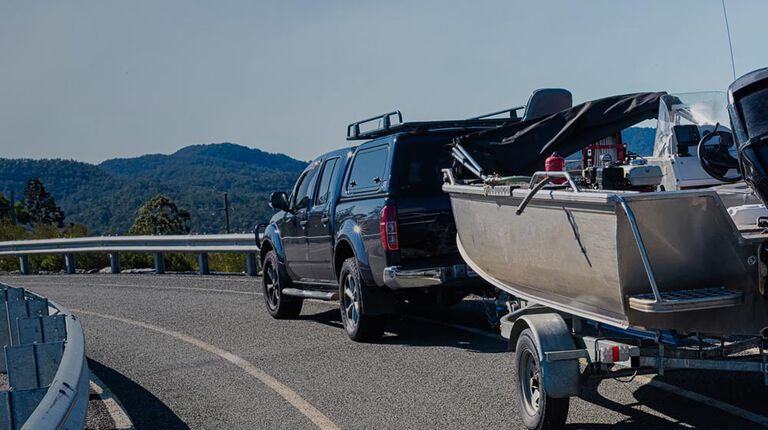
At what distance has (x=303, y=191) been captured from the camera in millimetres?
13055

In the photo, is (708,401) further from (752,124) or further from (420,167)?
(420,167)

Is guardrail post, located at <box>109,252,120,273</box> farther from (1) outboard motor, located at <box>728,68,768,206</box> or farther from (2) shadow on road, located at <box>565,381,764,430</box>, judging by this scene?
(1) outboard motor, located at <box>728,68,768,206</box>

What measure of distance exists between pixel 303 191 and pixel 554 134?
492 centimetres

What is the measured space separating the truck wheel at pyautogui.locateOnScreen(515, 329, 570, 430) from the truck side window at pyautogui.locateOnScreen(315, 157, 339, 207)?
5.52 meters

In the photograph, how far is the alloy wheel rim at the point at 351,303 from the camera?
10.9 meters

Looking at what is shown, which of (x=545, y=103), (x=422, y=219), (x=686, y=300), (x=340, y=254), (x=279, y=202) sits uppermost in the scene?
(x=545, y=103)

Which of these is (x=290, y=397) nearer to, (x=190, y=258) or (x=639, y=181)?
(x=639, y=181)

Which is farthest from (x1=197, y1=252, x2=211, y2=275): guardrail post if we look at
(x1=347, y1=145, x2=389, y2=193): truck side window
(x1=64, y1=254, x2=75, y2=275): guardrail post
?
(x1=347, y1=145, x2=389, y2=193): truck side window

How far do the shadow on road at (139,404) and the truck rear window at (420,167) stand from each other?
3337 millimetres

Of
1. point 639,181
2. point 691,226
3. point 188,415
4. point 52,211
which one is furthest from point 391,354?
point 52,211

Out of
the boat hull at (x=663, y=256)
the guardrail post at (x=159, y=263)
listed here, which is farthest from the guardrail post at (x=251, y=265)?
the boat hull at (x=663, y=256)

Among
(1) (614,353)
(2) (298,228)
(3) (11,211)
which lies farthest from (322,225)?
(3) (11,211)

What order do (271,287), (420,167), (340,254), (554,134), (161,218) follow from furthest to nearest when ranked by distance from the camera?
(161,218) → (271,287) → (340,254) → (420,167) → (554,134)

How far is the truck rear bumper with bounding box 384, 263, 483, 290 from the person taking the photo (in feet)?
32.5
